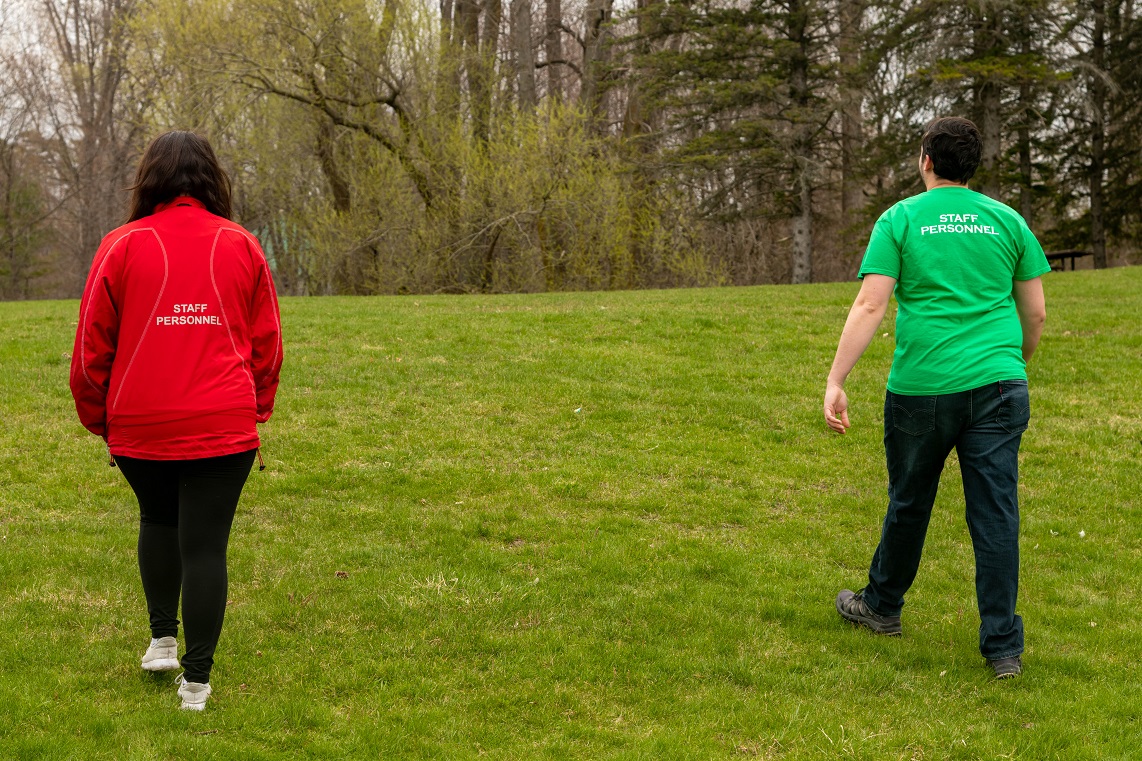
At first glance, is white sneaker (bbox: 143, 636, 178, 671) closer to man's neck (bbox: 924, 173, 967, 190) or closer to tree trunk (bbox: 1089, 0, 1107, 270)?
man's neck (bbox: 924, 173, 967, 190)

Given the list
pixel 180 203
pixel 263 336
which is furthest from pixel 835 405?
pixel 180 203

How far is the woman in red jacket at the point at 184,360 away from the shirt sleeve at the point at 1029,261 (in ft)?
9.13

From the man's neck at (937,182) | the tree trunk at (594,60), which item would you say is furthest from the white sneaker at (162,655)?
the tree trunk at (594,60)

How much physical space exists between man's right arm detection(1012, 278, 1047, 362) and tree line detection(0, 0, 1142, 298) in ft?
58.5

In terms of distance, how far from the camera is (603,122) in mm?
25500

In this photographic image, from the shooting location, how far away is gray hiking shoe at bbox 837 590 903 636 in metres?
4.46

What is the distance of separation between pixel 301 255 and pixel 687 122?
9.36 metres

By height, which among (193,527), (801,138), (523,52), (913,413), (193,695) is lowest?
(193,695)

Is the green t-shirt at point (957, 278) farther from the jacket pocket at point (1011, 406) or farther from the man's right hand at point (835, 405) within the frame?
the man's right hand at point (835, 405)

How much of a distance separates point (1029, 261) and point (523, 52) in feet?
73.9

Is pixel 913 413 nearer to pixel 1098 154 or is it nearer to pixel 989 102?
pixel 989 102

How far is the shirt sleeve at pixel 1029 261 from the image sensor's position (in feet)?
12.9

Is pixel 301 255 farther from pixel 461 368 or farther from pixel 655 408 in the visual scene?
pixel 655 408

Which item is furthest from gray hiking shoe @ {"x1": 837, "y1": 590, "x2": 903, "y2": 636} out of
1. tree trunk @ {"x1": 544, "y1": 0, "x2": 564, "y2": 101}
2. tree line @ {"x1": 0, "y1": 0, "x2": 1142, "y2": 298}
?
tree trunk @ {"x1": 544, "y1": 0, "x2": 564, "y2": 101}
